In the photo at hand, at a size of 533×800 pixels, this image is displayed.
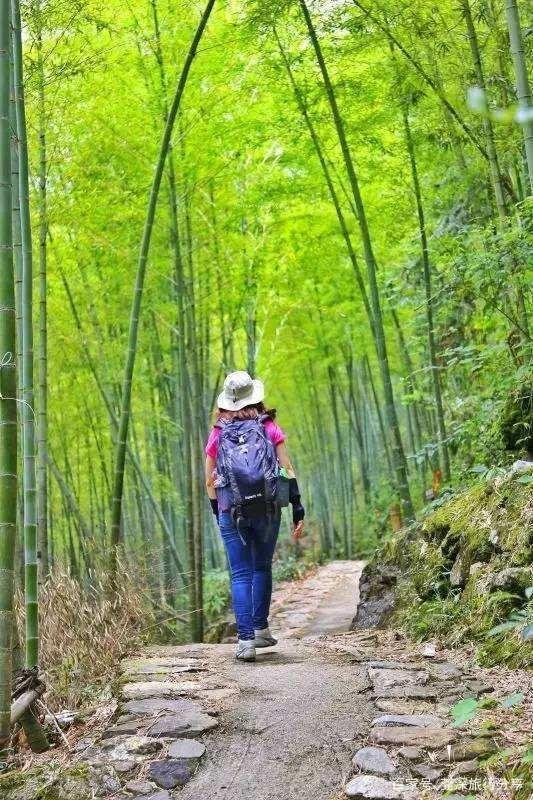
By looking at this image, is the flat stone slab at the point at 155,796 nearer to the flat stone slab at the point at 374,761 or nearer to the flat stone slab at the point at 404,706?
the flat stone slab at the point at 374,761

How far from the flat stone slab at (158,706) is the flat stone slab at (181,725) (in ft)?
0.18

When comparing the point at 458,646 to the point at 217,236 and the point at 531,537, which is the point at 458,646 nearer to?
the point at 531,537

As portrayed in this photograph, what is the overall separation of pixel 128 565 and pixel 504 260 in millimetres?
2355

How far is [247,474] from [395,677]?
1052 millimetres

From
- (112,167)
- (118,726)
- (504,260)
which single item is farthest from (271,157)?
(118,726)

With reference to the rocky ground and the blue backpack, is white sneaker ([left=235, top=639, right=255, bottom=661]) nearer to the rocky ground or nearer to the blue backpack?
the rocky ground

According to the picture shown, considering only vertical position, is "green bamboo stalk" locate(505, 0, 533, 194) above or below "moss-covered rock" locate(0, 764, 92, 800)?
above

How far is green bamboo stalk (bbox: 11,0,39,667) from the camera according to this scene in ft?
9.75

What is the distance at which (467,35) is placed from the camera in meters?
4.51

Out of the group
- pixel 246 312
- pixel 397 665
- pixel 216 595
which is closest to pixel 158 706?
pixel 397 665

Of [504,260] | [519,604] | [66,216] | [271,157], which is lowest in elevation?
[519,604]

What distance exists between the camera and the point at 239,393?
3.61 meters

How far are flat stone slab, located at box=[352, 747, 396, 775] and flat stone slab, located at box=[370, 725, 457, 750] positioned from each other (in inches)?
2.5

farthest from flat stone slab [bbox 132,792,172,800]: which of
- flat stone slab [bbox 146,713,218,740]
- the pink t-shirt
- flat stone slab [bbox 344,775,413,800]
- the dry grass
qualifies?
the pink t-shirt
